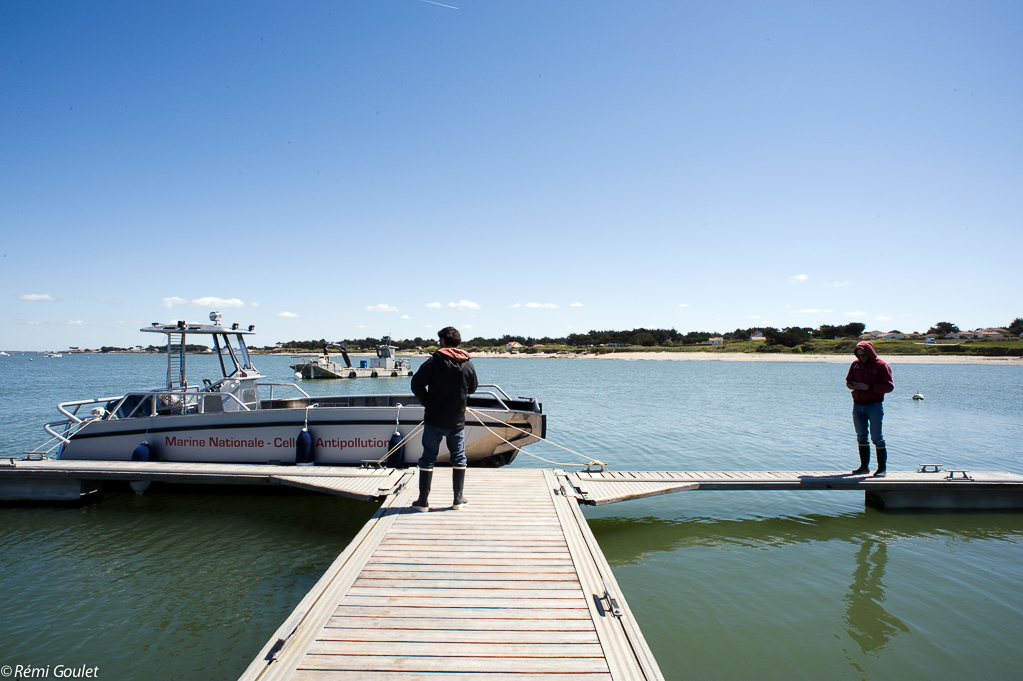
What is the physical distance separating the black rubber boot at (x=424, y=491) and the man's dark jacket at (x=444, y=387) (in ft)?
2.20

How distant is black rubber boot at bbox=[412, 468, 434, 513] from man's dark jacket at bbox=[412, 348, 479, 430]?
0.67 metres

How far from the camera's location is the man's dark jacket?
5.30 metres

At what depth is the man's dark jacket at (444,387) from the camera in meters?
5.30

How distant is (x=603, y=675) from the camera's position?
9.95 feet

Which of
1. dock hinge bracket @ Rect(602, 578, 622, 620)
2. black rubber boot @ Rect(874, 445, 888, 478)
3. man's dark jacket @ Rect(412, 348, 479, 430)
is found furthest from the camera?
black rubber boot @ Rect(874, 445, 888, 478)

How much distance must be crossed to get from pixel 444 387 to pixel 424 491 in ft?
4.63

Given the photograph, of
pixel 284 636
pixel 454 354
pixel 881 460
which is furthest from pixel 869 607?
pixel 284 636

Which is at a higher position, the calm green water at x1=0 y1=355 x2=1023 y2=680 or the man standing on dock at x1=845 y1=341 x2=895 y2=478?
the man standing on dock at x1=845 y1=341 x2=895 y2=478

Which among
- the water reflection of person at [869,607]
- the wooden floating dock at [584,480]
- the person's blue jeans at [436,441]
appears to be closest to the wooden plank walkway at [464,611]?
the person's blue jeans at [436,441]

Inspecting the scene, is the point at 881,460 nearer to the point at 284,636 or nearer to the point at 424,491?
the point at 424,491

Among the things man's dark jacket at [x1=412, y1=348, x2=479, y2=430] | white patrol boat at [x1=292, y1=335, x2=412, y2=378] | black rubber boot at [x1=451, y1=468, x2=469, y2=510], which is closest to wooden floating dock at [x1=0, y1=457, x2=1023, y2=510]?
black rubber boot at [x1=451, y1=468, x2=469, y2=510]

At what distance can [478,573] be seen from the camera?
4.38 m

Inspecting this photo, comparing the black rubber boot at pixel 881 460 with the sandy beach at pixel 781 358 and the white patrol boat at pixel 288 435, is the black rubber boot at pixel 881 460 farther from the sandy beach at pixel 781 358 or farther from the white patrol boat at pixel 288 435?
the sandy beach at pixel 781 358

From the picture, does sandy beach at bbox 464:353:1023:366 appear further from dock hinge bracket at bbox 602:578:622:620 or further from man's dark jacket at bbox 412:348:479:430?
dock hinge bracket at bbox 602:578:622:620
